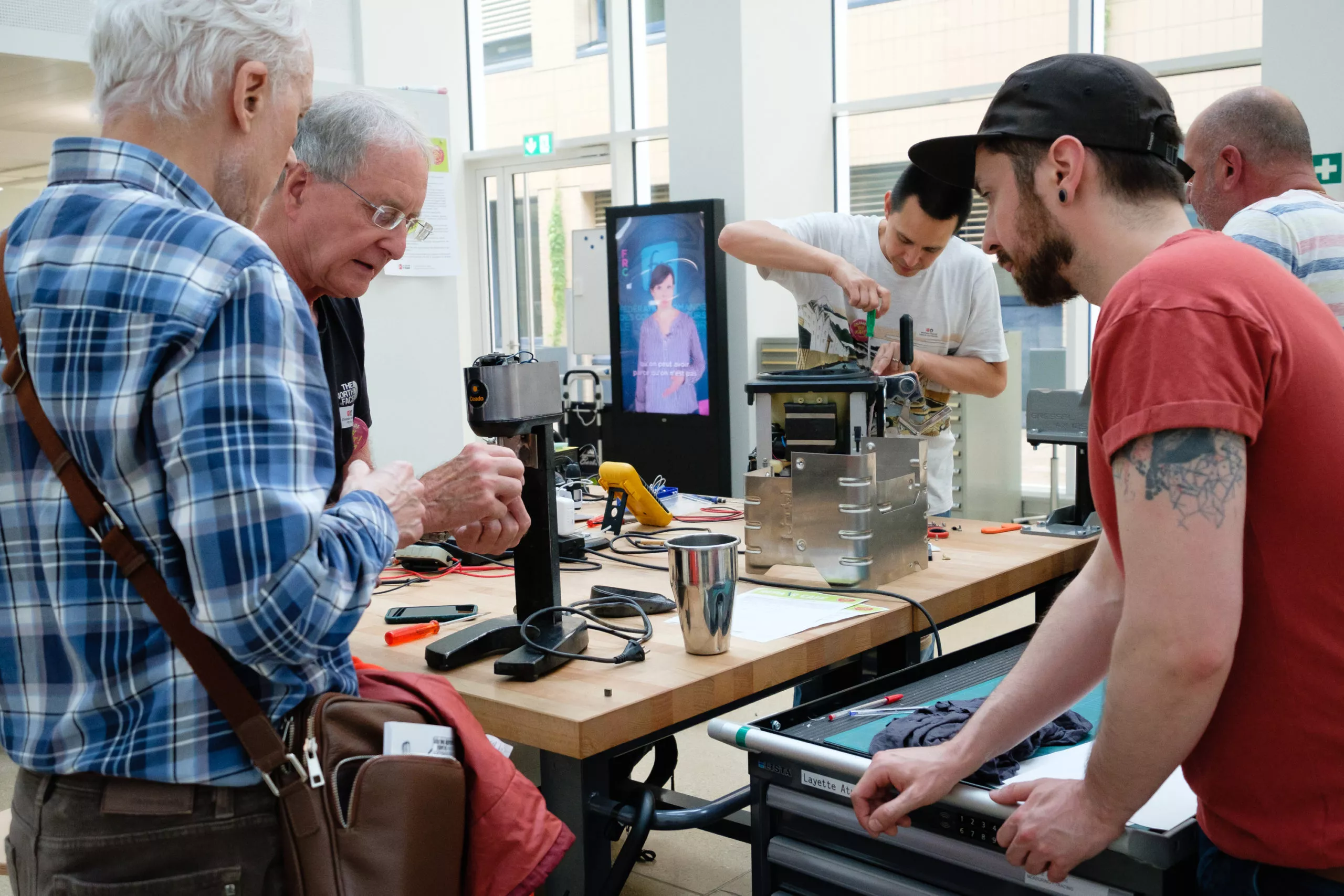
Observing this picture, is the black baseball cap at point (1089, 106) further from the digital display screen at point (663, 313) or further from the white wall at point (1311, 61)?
the digital display screen at point (663, 313)

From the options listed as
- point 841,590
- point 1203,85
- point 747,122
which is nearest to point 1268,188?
point 841,590

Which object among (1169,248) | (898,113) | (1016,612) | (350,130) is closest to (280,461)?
(1169,248)

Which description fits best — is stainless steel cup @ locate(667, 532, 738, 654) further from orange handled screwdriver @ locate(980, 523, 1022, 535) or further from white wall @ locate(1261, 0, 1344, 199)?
white wall @ locate(1261, 0, 1344, 199)

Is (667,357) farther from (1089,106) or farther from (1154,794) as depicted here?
(1154,794)

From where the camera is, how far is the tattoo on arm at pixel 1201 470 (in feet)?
3.10

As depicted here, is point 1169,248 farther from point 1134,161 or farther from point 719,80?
point 719,80

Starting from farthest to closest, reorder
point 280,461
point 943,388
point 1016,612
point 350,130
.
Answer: point 1016,612, point 943,388, point 350,130, point 280,461

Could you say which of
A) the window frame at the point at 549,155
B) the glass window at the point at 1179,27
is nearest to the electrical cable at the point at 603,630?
the glass window at the point at 1179,27

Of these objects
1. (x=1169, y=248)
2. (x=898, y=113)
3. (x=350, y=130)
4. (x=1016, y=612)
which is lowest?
(x=1016, y=612)

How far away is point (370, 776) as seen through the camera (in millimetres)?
1128

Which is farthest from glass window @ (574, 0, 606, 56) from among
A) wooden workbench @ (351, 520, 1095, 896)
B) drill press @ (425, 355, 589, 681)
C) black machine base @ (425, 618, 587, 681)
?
black machine base @ (425, 618, 587, 681)

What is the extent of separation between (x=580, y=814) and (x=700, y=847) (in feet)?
5.17

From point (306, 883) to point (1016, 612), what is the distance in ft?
15.8

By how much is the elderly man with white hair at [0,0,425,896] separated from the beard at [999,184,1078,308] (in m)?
0.76
